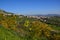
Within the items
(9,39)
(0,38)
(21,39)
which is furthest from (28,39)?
(0,38)

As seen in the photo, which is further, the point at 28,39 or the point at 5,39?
the point at 28,39

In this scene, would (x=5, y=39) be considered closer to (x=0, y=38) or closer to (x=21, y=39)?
(x=0, y=38)

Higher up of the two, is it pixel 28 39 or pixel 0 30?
pixel 0 30

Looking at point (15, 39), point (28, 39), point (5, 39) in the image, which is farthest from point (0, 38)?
point (28, 39)

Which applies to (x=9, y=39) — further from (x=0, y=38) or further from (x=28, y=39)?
(x=28, y=39)

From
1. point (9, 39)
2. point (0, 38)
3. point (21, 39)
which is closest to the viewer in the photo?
Result: point (0, 38)

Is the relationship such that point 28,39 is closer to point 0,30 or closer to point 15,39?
point 15,39

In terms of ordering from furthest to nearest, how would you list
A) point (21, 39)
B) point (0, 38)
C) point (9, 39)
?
1. point (21, 39)
2. point (9, 39)
3. point (0, 38)
